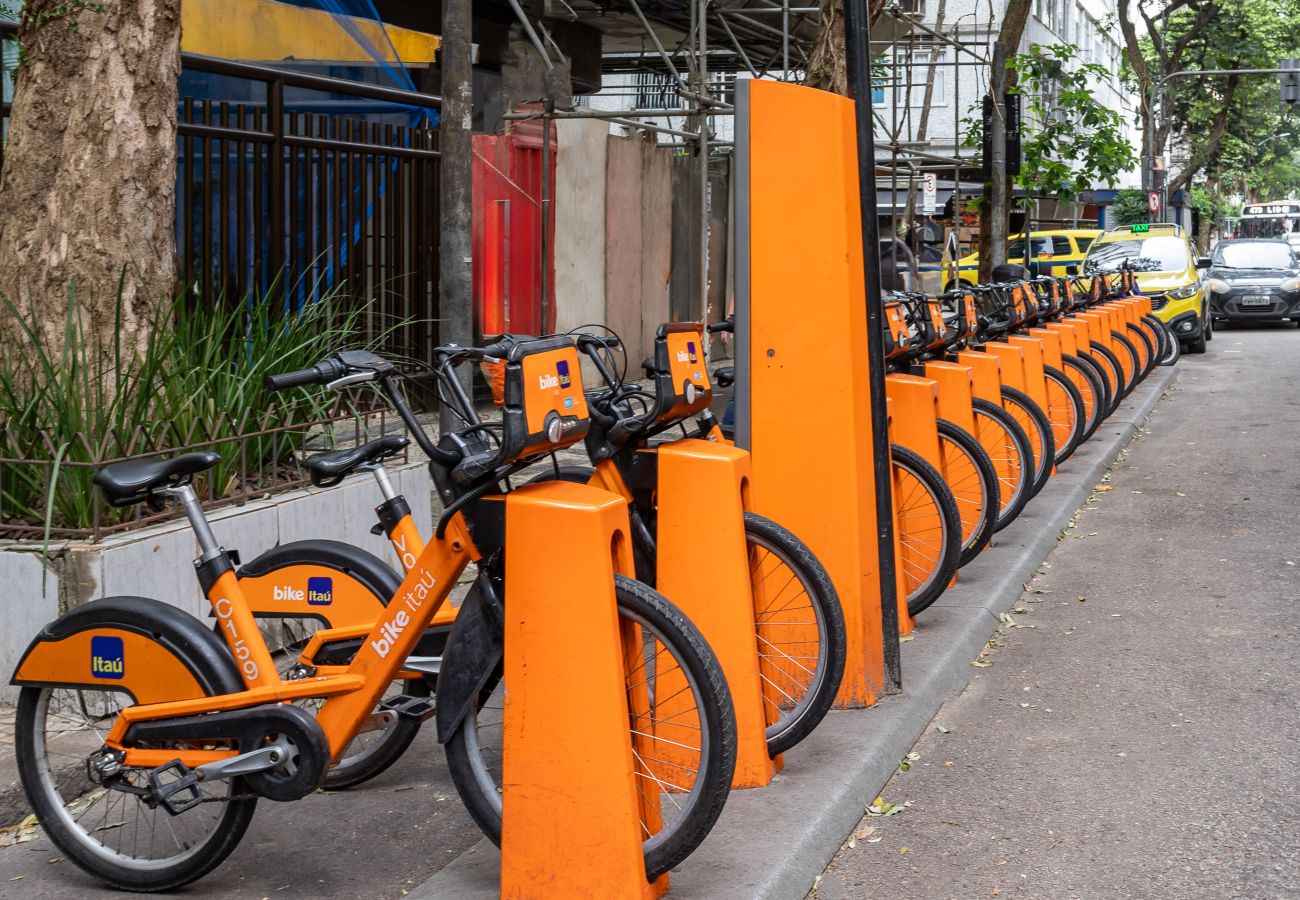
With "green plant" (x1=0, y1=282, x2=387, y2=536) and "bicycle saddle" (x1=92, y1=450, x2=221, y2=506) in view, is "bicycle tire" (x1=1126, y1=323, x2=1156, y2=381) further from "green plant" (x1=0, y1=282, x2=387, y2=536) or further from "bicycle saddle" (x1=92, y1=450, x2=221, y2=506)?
"bicycle saddle" (x1=92, y1=450, x2=221, y2=506)

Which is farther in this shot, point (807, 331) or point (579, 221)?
point (579, 221)

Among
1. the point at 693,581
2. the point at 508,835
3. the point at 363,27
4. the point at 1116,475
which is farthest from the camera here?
the point at 363,27

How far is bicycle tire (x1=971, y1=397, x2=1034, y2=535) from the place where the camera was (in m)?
8.42

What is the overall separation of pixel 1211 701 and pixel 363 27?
33.0 ft

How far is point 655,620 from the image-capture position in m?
3.70

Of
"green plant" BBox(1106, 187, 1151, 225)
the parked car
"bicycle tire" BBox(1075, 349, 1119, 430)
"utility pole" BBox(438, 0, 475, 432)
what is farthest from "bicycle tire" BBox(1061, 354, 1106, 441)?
"green plant" BBox(1106, 187, 1151, 225)

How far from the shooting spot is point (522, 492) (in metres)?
3.76

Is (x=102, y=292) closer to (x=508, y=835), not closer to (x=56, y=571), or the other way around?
(x=56, y=571)

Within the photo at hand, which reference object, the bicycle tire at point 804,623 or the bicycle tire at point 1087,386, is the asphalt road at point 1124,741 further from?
the bicycle tire at point 1087,386

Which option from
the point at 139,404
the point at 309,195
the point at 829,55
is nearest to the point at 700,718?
the point at 139,404

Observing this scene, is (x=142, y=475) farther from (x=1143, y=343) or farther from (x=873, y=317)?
(x=1143, y=343)

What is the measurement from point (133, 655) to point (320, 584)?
75 centimetres

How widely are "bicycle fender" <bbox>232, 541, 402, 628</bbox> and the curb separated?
854 millimetres

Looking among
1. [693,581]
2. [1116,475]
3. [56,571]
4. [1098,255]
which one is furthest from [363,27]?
[1098,255]
